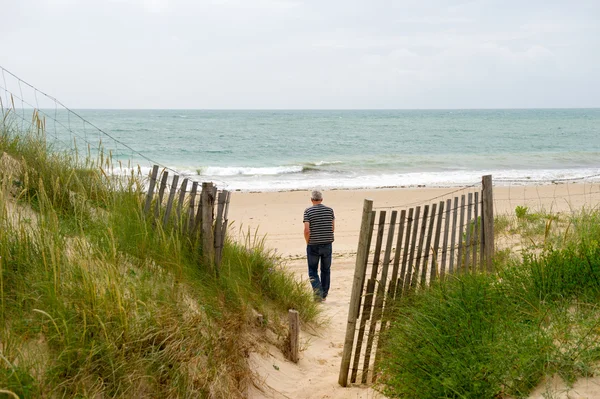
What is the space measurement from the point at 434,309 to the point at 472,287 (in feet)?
1.45

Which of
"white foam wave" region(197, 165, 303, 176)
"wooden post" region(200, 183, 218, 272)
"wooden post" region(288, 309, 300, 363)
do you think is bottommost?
"white foam wave" region(197, 165, 303, 176)

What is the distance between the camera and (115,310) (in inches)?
149

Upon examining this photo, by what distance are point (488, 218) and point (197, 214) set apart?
3.29 meters

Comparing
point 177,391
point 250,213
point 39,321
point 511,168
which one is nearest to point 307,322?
point 177,391

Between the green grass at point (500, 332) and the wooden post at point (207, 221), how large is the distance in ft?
6.31

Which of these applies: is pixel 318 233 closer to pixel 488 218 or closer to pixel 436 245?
pixel 488 218

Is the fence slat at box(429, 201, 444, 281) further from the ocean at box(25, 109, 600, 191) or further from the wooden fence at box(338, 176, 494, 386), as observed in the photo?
the ocean at box(25, 109, 600, 191)

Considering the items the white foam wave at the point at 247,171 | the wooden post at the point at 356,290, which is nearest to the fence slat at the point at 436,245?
the wooden post at the point at 356,290

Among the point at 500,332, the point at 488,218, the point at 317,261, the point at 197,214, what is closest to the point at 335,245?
the point at 317,261

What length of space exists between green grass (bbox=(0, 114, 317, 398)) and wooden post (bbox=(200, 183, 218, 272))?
4.4 inches

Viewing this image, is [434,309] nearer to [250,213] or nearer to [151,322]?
[151,322]

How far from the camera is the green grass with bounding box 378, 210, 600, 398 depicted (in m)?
3.80

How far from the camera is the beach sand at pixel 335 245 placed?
517 cm

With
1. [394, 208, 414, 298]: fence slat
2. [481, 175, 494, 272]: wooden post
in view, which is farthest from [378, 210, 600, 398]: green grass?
[481, 175, 494, 272]: wooden post
